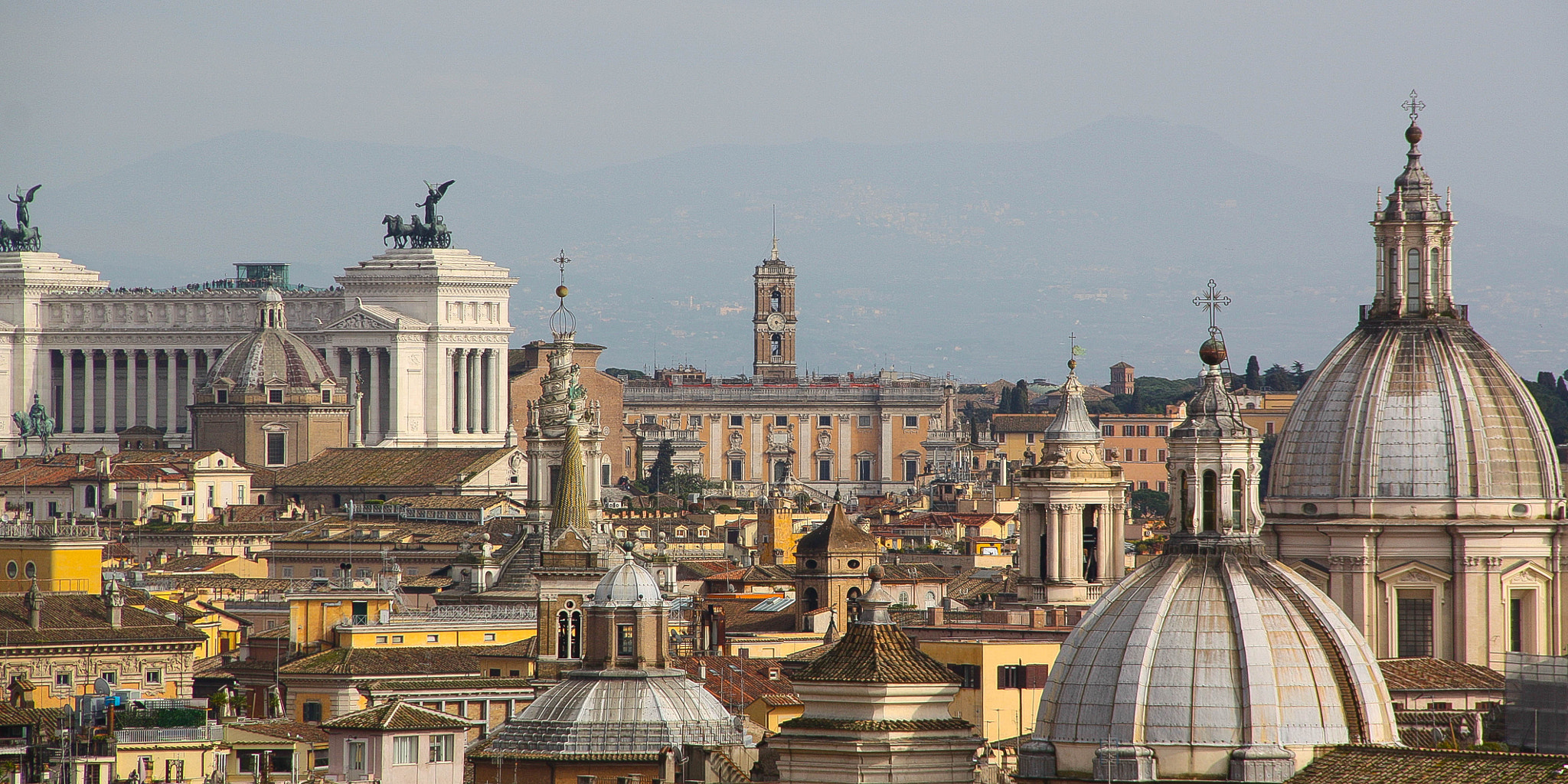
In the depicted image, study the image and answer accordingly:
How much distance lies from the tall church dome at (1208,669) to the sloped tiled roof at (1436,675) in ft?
34.9

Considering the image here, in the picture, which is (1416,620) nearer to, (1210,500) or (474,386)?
(1210,500)

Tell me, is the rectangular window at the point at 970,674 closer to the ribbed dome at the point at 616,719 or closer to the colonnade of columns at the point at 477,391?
the ribbed dome at the point at 616,719

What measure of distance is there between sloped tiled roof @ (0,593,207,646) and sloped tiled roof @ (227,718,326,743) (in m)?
10.4

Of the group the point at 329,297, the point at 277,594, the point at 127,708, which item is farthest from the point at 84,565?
the point at 329,297

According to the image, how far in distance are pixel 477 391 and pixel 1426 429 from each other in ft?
358

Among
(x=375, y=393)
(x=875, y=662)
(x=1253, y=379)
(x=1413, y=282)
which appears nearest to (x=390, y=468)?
(x=375, y=393)

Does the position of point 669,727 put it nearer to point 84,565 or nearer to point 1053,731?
point 1053,731

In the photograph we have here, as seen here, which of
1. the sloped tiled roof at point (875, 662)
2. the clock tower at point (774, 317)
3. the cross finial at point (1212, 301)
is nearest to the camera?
the sloped tiled roof at point (875, 662)

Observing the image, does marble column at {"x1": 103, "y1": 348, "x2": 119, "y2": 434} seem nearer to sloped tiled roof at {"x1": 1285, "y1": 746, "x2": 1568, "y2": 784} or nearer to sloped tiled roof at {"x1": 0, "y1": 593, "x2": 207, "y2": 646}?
sloped tiled roof at {"x1": 0, "y1": 593, "x2": 207, "y2": 646}

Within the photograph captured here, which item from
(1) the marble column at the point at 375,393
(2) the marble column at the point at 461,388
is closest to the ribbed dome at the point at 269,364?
(1) the marble column at the point at 375,393

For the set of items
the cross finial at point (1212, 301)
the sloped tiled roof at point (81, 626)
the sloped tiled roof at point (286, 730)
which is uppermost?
the cross finial at point (1212, 301)

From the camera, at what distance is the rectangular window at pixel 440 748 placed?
44000 mm

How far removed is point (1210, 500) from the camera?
2694 cm

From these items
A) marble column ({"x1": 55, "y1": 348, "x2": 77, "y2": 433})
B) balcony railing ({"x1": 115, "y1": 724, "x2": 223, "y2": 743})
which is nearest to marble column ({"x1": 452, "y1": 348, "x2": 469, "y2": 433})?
marble column ({"x1": 55, "y1": 348, "x2": 77, "y2": 433})
